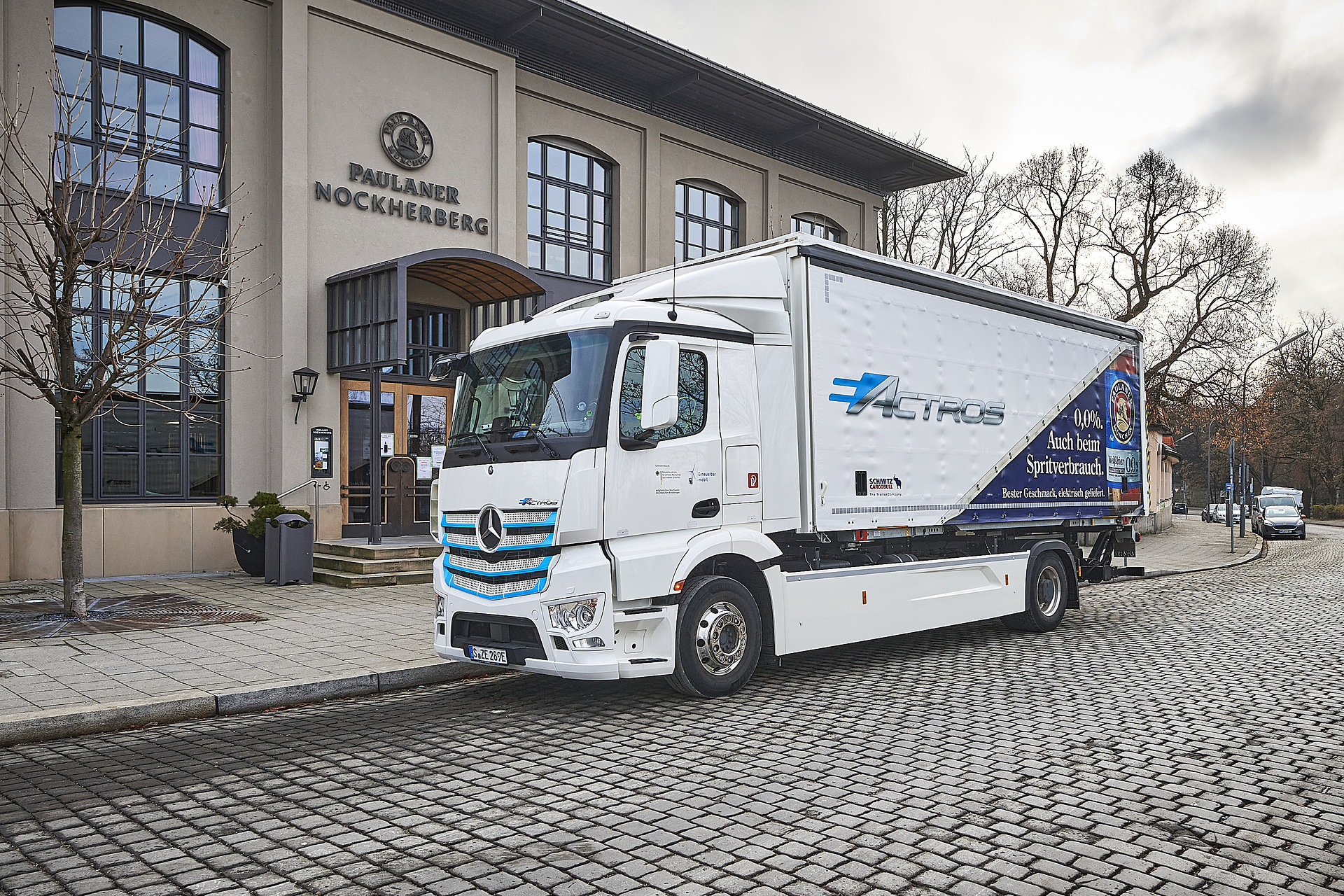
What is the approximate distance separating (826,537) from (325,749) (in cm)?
427

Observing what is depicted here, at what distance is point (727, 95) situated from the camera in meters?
22.7

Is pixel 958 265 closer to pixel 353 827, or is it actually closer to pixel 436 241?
pixel 436 241

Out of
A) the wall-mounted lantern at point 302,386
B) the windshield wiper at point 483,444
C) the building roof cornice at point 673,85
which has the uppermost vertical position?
the building roof cornice at point 673,85

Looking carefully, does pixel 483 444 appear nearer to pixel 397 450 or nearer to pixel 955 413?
pixel 955 413

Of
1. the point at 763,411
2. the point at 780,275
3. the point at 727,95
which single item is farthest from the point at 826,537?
the point at 727,95

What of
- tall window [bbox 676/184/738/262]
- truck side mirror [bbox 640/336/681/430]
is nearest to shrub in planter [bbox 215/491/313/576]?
truck side mirror [bbox 640/336/681/430]

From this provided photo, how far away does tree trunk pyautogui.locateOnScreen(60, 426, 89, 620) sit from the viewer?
34.2 ft

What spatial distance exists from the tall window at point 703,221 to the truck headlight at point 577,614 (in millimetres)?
17186

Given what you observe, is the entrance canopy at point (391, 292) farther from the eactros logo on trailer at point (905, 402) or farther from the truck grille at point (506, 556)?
the eactros logo on trailer at point (905, 402)

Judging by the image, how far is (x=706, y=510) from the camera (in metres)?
7.18

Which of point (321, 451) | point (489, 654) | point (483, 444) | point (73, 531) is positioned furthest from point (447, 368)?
point (321, 451)

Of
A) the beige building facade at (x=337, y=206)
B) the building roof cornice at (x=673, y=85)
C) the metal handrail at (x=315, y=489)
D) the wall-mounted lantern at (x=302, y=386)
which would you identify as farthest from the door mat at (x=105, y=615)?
the building roof cornice at (x=673, y=85)

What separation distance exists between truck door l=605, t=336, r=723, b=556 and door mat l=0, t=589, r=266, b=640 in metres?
6.02

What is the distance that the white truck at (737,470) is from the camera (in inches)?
263
